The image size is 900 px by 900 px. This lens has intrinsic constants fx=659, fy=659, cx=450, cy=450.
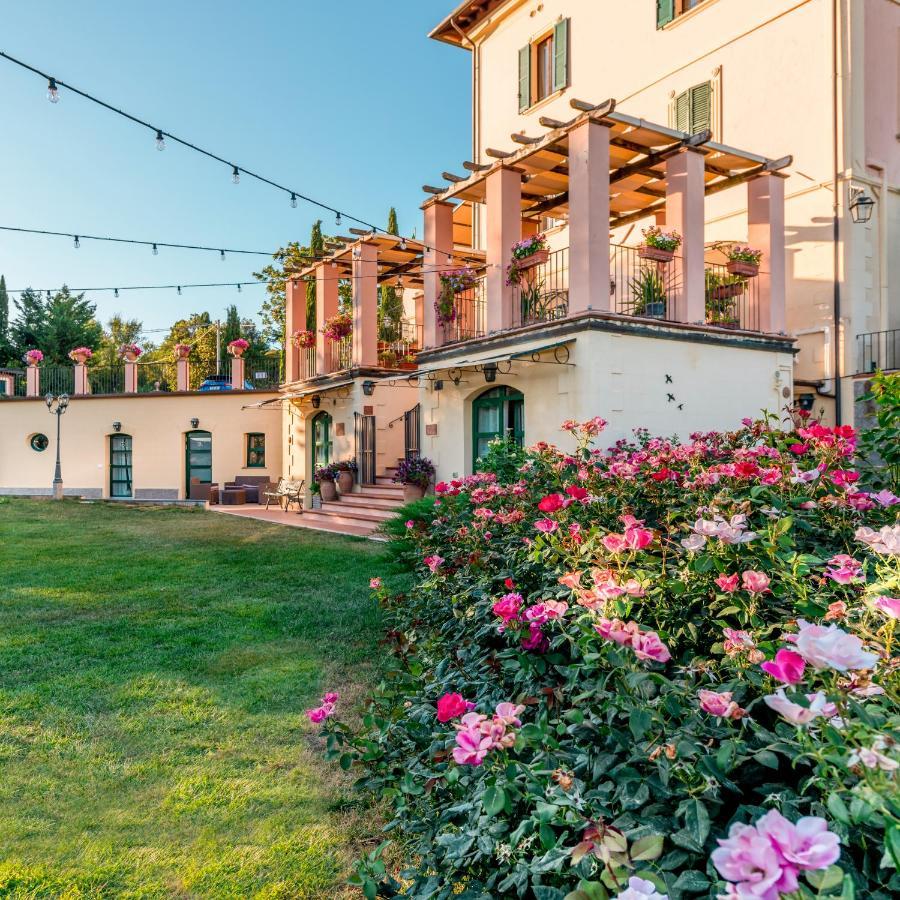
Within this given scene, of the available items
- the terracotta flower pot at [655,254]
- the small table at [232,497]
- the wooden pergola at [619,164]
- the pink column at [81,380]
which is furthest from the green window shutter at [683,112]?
the pink column at [81,380]

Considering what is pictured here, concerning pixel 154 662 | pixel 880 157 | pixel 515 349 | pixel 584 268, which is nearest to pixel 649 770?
pixel 154 662

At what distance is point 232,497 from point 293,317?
5.14 metres

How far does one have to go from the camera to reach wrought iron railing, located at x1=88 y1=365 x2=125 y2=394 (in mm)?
20938

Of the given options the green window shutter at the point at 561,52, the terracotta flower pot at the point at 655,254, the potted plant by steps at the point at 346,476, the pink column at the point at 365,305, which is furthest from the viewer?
the potted plant by steps at the point at 346,476

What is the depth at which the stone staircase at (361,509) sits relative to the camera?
485 inches

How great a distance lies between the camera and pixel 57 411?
781 inches

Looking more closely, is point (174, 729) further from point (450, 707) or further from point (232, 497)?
point (232, 497)

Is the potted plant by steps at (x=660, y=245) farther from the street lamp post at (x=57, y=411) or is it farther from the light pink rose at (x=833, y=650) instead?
the street lamp post at (x=57, y=411)

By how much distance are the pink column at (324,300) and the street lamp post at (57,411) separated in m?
8.84

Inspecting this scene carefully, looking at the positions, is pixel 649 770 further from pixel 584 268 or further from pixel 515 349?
pixel 515 349

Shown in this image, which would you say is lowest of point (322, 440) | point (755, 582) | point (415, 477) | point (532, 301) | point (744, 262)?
point (415, 477)

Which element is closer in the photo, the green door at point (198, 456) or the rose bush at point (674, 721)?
the rose bush at point (674, 721)

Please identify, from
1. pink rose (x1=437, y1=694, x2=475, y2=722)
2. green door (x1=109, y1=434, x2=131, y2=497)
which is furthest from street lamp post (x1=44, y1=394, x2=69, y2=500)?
pink rose (x1=437, y1=694, x2=475, y2=722)

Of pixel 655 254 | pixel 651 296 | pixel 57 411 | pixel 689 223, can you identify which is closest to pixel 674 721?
pixel 655 254
